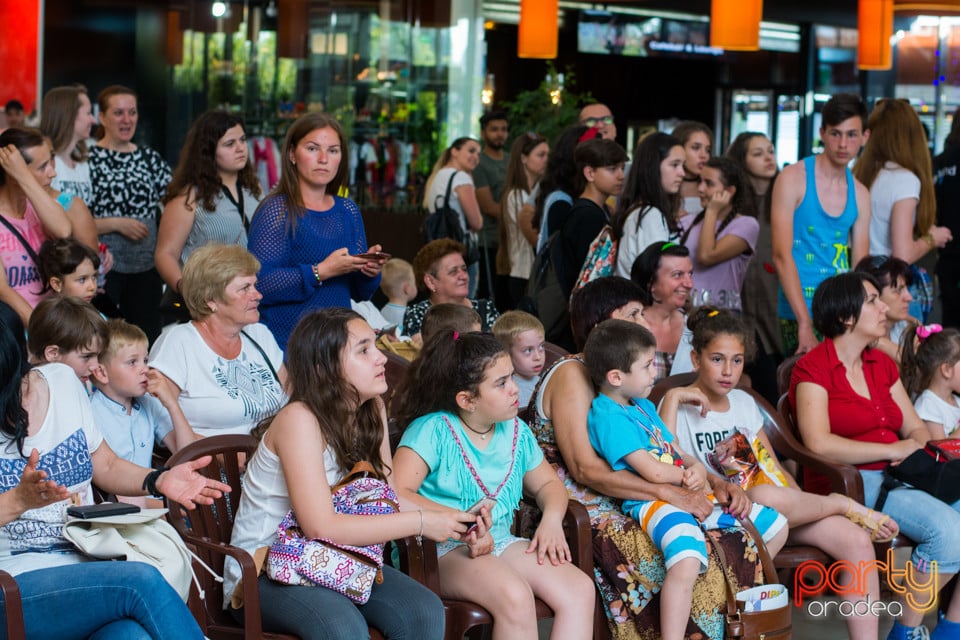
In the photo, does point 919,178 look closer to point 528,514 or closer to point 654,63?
point 528,514

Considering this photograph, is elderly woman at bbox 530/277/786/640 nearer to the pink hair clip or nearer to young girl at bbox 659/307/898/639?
young girl at bbox 659/307/898/639

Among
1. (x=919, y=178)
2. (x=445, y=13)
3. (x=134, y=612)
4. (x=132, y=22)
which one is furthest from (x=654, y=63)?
(x=134, y=612)

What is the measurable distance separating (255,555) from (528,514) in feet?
2.96

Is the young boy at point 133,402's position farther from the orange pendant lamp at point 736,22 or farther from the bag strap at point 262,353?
the orange pendant lamp at point 736,22

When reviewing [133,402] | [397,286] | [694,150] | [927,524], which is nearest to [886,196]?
[694,150]

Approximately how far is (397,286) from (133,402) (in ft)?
8.06

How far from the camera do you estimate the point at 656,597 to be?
3420 mm

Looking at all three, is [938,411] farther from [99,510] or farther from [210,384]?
[99,510]

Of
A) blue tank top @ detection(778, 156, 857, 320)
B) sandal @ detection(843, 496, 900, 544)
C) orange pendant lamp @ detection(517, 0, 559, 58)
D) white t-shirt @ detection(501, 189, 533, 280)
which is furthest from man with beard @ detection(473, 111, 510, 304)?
sandal @ detection(843, 496, 900, 544)

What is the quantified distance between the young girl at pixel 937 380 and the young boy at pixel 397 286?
2.43 metres

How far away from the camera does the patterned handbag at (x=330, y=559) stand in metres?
2.86

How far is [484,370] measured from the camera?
129 inches

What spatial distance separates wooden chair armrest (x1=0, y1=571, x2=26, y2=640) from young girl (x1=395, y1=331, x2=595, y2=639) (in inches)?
41.2

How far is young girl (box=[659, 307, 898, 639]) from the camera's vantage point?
3740mm
